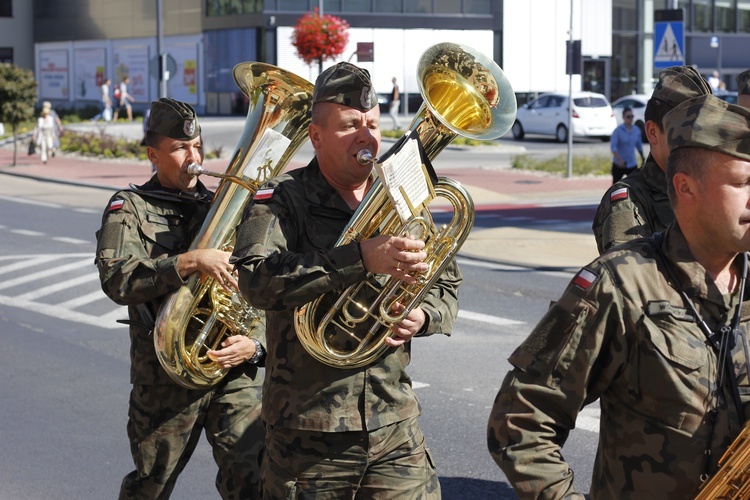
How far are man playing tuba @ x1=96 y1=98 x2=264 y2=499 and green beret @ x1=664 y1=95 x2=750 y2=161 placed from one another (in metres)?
2.46

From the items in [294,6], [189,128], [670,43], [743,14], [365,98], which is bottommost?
[189,128]

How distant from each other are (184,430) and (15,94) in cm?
2615

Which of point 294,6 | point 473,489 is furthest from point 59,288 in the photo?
point 294,6

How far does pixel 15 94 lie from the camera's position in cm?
2933

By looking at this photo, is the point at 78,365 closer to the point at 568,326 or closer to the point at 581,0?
the point at 568,326

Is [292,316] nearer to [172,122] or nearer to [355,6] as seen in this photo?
[172,122]

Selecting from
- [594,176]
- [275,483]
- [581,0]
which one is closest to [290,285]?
[275,483]

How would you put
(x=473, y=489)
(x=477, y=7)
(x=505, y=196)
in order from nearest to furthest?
(x=473, y=489)
(x=505, y=196)
(x=477, y=7)

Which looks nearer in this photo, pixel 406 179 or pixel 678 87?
pixel 406 179

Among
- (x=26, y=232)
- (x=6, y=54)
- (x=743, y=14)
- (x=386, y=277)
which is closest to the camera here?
(x=386, y=277)

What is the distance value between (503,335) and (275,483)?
19.1 ft

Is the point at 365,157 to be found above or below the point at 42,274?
above

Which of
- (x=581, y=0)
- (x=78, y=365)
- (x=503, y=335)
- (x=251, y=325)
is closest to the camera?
(x=251, y=325)

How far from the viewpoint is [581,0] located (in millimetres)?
50125
